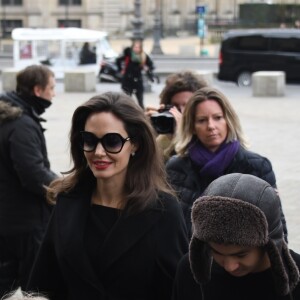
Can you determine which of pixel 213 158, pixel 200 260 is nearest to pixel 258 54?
pixel 213 158

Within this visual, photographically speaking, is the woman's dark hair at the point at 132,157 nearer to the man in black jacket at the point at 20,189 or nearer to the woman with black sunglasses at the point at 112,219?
the woman with black sunglasses at the point at 112,219

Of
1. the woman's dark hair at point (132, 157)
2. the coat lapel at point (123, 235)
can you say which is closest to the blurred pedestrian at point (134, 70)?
the woman's dark hair at point (132, 157)

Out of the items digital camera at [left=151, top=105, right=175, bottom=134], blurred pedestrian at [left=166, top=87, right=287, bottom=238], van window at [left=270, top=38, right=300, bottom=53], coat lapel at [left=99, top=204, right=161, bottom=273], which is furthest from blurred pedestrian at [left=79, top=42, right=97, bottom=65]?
coat lapel at [left=99, top=204, right=161, bottom=273]

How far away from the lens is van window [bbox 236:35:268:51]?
2972 centimetres

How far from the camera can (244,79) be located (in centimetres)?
3016

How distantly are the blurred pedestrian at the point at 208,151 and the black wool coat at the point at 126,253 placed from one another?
1.05 metres

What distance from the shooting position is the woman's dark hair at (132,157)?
148 inches

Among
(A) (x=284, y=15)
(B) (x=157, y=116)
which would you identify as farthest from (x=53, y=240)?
(A) (x=284, y=15)

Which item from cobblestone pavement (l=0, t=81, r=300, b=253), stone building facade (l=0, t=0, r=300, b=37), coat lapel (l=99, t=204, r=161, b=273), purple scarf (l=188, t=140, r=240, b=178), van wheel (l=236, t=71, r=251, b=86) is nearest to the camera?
coat lapel (l=99, t=204, r=161, b=273)

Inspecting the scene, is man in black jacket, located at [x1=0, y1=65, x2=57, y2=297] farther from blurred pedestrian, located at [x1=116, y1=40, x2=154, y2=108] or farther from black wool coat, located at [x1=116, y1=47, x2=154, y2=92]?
black wool coat, located at [x1=116, y1=47, x2=154, y2=92]

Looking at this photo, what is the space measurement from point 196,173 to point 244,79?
25522 millimetres

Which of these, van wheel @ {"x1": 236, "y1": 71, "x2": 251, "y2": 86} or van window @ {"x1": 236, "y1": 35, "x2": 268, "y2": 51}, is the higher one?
van window @ {"x1": 236, "y1": 35, "x2": 268, "y2": 51}

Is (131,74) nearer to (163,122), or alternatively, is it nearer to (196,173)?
(163,122)

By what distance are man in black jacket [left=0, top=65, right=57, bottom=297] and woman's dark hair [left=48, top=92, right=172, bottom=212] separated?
202 centimetres
